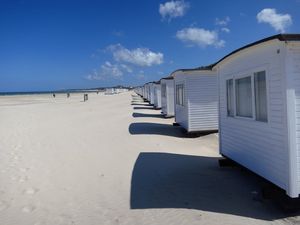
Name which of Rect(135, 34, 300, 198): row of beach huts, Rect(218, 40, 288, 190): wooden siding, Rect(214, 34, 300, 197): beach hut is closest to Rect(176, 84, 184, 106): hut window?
Rect(135, 34, 300, 198): row of beach huts

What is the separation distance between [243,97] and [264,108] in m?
0.99

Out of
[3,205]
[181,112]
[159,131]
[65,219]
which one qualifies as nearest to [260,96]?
[65,219]

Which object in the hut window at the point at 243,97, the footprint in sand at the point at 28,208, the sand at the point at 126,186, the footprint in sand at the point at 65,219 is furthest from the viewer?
the hut window at the point at 243,97

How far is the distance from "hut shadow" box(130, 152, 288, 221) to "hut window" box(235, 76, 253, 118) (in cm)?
146

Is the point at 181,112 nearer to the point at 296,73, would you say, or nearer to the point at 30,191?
the point at 30,191

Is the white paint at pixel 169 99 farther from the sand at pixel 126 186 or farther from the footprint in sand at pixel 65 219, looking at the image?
the footprint in sand at pixel 65 219

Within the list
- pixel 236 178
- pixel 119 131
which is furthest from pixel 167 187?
pixel 119 131

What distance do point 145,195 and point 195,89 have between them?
735 cm

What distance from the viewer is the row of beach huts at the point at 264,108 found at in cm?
468

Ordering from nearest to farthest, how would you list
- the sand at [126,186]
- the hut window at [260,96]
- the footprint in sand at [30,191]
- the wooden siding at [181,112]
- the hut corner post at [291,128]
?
1. the hut corner post at [291,128]
2. the sand at [126,186]
3. the hut window at [260,96]
4. the footprint in sand at [30,191]
5. the wooden siding at [181,112]

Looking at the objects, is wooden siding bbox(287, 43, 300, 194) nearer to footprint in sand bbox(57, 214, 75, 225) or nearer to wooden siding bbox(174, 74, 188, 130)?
footprint in sand bbox(57, 214, 75, 225)

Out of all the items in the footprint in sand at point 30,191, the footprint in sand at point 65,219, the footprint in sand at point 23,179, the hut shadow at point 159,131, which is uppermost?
the hut shadow at point 159,131

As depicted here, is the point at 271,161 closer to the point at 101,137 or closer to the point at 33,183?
the point at 33,183

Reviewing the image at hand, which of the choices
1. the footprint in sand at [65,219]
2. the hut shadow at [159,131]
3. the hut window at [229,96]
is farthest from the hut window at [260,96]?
the hut shadow at [159,131]
